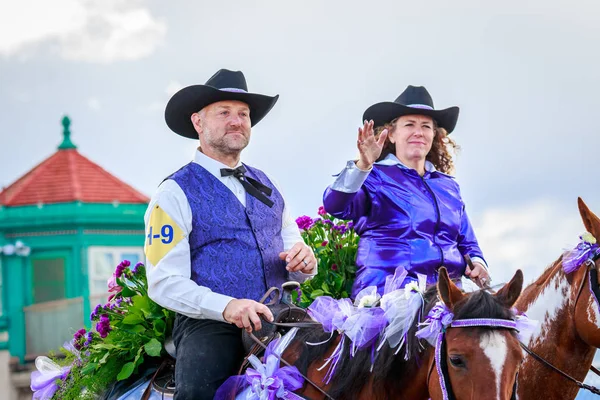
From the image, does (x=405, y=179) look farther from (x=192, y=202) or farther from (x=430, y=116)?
(x=192, y=202)

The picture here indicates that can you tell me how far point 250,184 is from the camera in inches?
187

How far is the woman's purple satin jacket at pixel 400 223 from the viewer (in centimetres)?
518

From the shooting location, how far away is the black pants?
411 cm

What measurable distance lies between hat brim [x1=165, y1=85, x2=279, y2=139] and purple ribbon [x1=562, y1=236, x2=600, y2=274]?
1957 mm

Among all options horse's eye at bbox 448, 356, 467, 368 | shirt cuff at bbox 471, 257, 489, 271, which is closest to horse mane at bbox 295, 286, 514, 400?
horse's eye at bbox 448, 356, 467, 368

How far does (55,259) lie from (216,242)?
17441 mm

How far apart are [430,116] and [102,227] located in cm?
1611

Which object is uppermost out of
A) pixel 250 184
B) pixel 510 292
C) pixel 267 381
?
pixel 250 184

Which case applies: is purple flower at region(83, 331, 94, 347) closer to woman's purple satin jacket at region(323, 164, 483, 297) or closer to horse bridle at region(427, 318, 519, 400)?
woman's purple satin jacket at region(323, 164, 483, 297)

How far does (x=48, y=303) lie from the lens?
20.6 meters

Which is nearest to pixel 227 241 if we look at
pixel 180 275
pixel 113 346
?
pixel 180 275

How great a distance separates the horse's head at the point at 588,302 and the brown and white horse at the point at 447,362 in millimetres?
1317

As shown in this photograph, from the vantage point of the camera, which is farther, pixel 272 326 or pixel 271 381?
pixel 272 326

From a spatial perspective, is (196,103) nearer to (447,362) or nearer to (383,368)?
(383,368)
